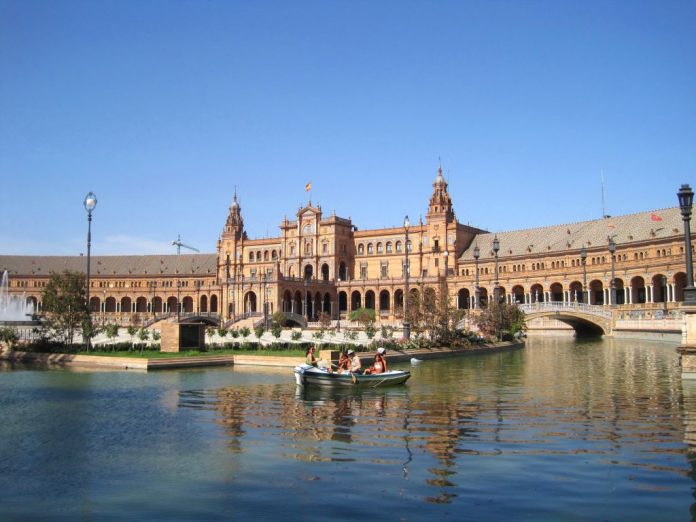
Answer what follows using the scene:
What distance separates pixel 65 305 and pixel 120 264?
101 meters

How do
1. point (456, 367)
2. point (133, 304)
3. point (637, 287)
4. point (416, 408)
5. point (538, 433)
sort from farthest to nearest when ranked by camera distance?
point (133, 304) < point (637, 287) < point (456, 367) < point (416, 408) < point (538, 433)

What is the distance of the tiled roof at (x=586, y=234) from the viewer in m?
86.4

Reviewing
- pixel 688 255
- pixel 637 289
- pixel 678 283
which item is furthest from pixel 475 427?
pixel 637 289

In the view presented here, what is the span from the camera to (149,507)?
35.3 ft

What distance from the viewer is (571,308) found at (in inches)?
2842

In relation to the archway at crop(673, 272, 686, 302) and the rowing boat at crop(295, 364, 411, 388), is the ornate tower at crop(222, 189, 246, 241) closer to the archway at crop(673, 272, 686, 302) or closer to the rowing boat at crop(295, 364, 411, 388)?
the archway at crop(673, 272, 686, 302)

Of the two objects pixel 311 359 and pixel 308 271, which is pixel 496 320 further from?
pixel 308 271

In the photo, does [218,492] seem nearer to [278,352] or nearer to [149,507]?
[149,507]

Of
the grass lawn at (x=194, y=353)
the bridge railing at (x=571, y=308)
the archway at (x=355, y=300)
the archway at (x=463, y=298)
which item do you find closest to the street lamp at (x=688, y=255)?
the grass lawn at (x=194, y=353)

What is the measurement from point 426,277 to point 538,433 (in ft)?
296

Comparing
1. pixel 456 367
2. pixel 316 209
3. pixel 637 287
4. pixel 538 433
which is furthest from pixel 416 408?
pixel 316 209

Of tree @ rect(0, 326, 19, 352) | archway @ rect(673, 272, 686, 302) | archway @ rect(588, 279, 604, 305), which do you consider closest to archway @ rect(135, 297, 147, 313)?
archway @ rect(588, 279, 604, 305)

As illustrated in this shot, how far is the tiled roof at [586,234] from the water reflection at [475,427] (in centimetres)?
6269

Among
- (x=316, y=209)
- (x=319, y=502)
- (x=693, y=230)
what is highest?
(x=316, y=209)
